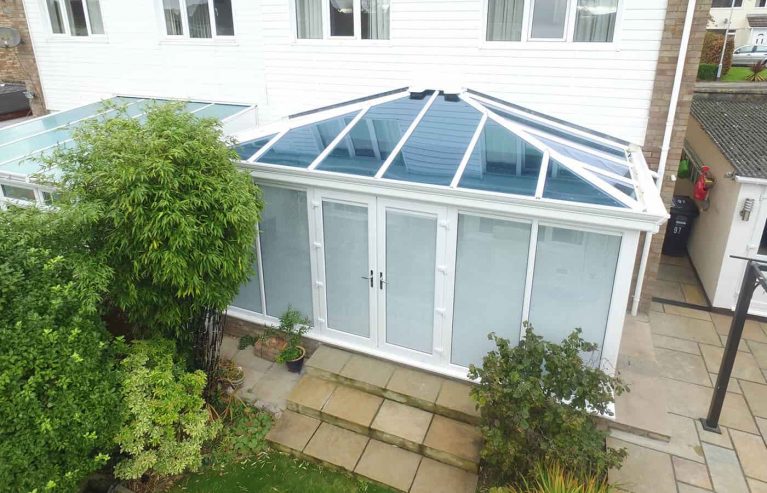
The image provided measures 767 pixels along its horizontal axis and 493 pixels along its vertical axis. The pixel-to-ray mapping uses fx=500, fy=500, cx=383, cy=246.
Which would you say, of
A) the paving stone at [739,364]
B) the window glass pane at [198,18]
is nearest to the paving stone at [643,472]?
the paving stone at [739,364]

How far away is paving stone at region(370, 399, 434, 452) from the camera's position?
21.2 ft

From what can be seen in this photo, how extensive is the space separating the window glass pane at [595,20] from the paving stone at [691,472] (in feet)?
19.2

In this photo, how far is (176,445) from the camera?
5.94 meters

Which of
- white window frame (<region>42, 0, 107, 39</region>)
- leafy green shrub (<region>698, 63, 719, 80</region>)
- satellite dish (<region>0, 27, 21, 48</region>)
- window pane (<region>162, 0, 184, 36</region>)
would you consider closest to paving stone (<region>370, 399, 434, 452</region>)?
window pane (<region>162, 0, 184, 36</region>)

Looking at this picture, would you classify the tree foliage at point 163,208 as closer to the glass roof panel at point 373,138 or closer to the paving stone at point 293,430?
the glass roof panel at point 373,138

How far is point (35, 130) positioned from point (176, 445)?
8.04 metres

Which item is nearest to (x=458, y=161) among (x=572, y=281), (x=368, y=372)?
(x=572, y=281)

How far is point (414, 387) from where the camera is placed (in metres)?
7.10

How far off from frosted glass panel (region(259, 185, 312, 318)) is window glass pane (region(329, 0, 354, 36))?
3473mm

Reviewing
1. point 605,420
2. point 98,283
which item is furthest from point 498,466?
point 98,283

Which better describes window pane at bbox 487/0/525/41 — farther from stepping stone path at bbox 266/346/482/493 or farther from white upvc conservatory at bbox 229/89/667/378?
stepping stone path at bbox 266/346/482/493

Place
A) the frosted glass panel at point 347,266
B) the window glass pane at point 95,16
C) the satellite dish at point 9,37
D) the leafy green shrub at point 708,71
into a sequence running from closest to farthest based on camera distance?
the frosted glass panel at point 347,266
the window glass pane at point 95,16
the satellite dish at point 9,37
the leafy green shrub at point 708,71

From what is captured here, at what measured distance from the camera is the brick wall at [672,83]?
6941 mm

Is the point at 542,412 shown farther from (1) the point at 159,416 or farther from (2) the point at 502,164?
(1) the point at 159,416
